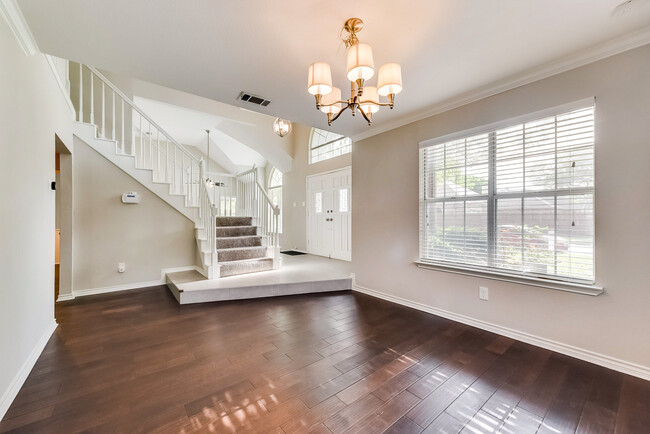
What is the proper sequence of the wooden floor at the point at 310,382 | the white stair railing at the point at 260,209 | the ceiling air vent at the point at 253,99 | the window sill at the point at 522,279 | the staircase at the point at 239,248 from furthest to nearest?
the white stair railing at the point at 260,209, the staircase at the point at 239,248, the ceiling air vent at the point at 253,99, the window sill at the point at 522,279, the wooden floor at the point at 310,382

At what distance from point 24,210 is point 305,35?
2.34 meters

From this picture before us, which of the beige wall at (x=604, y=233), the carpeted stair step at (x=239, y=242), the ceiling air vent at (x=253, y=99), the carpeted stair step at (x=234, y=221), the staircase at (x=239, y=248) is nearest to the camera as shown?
the beige wall at (x=604, y=233)

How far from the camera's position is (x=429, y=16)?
1.66 m

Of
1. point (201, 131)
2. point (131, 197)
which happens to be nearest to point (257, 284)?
point (131, 197)

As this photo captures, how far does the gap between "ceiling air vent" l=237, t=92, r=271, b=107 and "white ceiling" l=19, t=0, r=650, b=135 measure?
0.22 metres

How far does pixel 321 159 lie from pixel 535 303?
16.8 feet

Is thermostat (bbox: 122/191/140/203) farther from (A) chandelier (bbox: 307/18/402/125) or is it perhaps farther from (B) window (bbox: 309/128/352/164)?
(B) window (bbox: 309/128/352/164)

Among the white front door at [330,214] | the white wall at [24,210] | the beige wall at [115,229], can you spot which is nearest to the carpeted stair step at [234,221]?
the beige wall at [115,229]

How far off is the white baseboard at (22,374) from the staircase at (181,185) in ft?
6.00

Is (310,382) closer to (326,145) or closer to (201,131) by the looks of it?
(326,145)

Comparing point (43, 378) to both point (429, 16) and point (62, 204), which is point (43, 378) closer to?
point (62, 204)

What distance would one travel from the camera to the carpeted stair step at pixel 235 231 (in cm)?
472

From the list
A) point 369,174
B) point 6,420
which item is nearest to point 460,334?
point 369,174

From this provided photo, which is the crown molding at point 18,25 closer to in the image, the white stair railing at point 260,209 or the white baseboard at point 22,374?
the white baseboard at point 22,374
